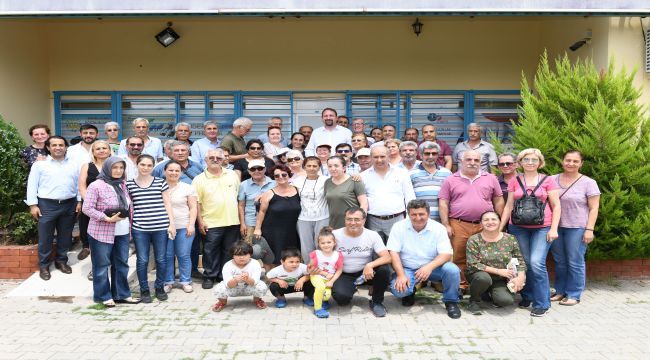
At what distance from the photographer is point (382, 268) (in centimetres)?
557

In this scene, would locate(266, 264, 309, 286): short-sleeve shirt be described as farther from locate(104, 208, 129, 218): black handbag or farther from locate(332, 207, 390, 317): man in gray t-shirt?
locate(104, 208, 129, 218): black handbag

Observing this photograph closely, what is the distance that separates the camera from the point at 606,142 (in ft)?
20.5

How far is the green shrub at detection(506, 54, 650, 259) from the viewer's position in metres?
6.26

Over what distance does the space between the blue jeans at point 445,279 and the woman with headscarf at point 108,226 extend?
2792mm

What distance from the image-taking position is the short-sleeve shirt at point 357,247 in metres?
5.65

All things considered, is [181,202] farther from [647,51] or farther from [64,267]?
[647,51]

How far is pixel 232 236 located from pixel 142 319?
57.6 inches

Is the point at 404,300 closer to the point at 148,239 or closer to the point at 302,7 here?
the point at 148,239

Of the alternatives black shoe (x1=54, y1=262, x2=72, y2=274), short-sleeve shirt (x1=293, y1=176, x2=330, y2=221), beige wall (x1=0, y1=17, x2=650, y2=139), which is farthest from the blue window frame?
short-sleeve shirt (x1=293, y1=176, x2=330, y2=221)

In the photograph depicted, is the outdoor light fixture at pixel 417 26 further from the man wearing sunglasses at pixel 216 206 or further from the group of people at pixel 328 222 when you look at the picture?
the man wearing sunglasses at pixel 216 206

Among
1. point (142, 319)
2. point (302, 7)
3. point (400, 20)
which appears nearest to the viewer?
point (142, 319)

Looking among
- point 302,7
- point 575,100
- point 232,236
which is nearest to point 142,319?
point 232,236

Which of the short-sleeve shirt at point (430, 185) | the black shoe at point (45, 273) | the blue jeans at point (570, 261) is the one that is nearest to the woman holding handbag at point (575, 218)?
the blue jeans at point (570, 261)

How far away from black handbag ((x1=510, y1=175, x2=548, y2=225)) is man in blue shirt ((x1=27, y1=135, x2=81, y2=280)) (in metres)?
4.92
